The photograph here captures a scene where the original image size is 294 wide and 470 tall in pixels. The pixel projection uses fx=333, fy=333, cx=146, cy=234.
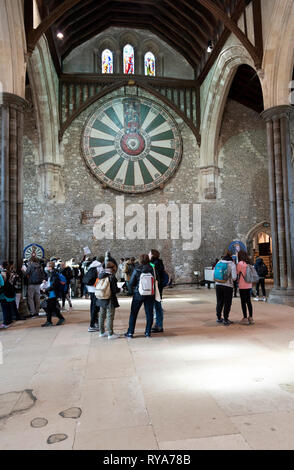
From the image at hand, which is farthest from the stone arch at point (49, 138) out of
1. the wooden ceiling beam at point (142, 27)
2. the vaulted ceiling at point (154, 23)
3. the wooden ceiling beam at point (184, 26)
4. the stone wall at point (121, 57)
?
the wooden ceiling beam at point (184, 26)

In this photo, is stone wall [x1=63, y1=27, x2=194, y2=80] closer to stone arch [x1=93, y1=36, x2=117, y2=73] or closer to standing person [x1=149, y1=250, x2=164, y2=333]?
stone arch [x1=93, y1=36, x2=117, y2=73]

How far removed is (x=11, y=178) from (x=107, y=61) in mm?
8458

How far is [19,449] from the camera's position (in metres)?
1.84

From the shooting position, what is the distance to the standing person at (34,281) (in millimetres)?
6309

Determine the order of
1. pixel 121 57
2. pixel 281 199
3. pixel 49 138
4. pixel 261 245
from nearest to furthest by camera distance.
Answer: pixel 281 199 → pixel 49 138 → pixel 121 57 → pixel 261 245

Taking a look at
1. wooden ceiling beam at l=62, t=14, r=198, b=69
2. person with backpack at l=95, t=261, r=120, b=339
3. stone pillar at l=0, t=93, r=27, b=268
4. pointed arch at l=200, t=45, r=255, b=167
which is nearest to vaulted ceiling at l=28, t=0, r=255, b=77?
wooden ceiling beam at l=62, t=14, r=198, b=69

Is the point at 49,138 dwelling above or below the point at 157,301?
above

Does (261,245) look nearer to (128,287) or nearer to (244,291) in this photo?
(244,291)

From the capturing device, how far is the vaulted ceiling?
10922 millimetres

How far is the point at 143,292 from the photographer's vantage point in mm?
4438

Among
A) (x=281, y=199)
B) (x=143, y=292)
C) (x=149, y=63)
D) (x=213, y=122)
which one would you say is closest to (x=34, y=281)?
(x=143, y=292)

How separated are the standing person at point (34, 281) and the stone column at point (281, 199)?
17.2ft
